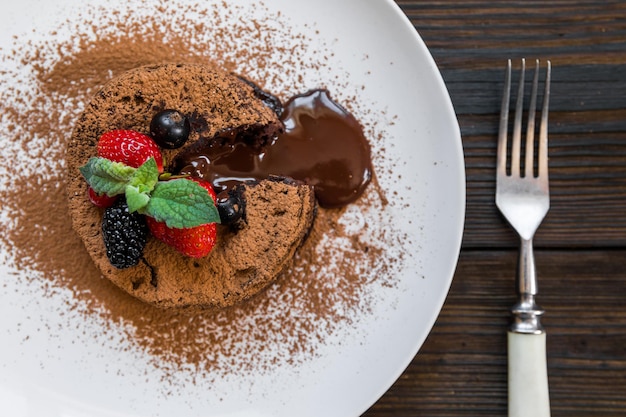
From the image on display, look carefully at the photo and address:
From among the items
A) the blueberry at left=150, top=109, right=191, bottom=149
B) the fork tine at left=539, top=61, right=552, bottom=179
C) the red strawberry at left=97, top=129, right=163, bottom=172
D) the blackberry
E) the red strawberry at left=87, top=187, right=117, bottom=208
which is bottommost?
the blackberry

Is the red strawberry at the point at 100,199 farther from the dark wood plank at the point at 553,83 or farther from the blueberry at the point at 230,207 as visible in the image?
the dark wood plank at the point at 553,83

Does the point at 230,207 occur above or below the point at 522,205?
below

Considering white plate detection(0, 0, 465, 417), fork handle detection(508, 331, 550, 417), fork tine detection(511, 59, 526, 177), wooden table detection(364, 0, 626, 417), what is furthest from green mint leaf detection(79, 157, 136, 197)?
fork handle detection(508, 331, 550, 417)

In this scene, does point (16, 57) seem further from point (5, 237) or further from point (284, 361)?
point (284, 361)

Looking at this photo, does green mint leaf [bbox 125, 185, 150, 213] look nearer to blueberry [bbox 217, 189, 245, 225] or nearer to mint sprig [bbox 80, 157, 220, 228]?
mint sprig [bbox 80, 157, 220, 228]

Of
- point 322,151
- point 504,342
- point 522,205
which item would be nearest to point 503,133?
point 522,205

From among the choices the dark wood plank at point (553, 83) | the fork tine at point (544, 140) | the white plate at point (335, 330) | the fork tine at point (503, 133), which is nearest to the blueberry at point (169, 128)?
the white plate at point (335, 330)

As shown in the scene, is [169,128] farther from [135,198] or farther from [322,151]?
[322,151]
